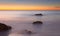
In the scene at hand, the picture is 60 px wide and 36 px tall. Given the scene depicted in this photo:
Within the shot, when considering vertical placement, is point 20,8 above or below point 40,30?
above

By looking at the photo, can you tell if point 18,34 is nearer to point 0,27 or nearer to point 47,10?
point 0,27

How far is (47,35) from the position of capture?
139 centimetres

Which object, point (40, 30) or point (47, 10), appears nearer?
point (40, 30)

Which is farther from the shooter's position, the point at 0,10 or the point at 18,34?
the point at 0,10

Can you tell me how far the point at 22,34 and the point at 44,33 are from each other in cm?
21

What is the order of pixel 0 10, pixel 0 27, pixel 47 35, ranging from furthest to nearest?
pixel 0 10 < pixel 0 27 < pixel 47 35

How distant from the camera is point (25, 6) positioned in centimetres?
321

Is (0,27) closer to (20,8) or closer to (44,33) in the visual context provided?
(44,33)

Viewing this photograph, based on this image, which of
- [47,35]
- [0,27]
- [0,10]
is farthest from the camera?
[0,10]

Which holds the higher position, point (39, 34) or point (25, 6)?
point (25, 6)

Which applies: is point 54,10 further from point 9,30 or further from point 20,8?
point 9,30

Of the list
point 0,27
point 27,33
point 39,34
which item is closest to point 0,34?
point 0,27

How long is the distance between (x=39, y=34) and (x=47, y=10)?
1.79 meters

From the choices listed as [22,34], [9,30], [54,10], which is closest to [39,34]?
[22,34]
